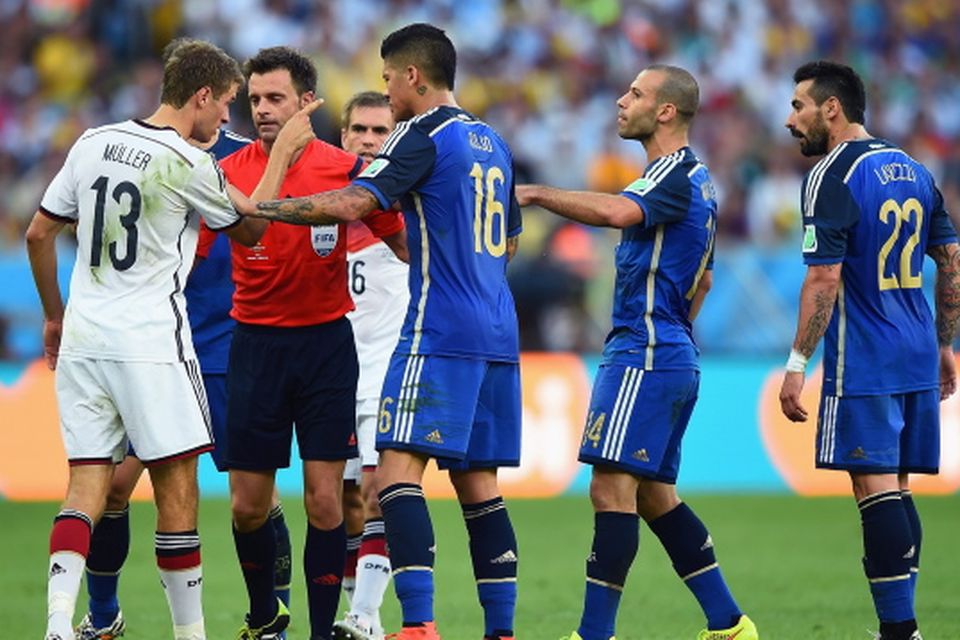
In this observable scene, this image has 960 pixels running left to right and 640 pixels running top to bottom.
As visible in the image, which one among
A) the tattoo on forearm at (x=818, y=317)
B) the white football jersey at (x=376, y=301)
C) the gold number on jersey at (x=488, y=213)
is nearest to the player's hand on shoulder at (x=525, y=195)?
the gold number on jersey at (x=488, y=213)

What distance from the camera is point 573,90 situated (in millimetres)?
22938

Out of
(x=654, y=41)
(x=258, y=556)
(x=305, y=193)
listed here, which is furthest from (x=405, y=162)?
(x=654, y=41)

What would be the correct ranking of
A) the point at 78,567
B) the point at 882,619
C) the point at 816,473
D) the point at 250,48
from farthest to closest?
the point at 250,48, the point at 816,473, the point at 882,619, the point at 78,567

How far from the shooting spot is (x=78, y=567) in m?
7.47

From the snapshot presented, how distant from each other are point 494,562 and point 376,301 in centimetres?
254

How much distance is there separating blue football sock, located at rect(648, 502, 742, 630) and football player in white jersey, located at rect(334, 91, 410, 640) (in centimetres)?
174

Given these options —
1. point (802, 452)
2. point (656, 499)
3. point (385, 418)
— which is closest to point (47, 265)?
point (385, 418)

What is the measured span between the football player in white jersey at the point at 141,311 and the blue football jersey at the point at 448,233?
0.64 meters

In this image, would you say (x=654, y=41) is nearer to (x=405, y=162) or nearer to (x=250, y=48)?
(x=250, y=48)

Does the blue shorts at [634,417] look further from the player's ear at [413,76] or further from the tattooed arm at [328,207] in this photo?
the player's ear at [413,76]

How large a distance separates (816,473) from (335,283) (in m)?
10.2

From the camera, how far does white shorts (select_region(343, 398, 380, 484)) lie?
9.50 meters

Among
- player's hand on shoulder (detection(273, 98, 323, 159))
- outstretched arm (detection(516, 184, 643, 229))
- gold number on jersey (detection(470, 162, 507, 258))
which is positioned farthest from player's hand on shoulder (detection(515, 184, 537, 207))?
player's hand on shoulder (detection(273, 98, 323, 159))

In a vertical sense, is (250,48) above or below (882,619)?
above
